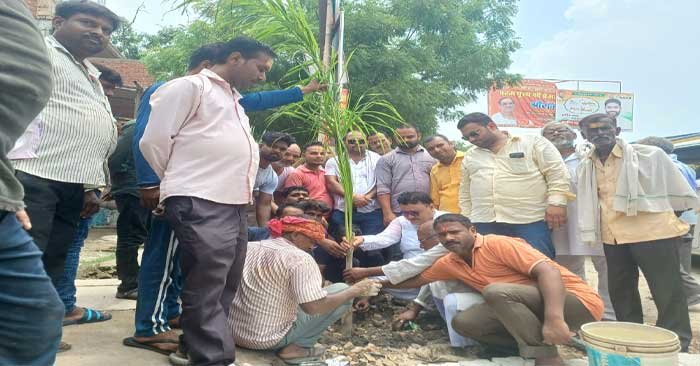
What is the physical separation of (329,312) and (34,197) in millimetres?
1678

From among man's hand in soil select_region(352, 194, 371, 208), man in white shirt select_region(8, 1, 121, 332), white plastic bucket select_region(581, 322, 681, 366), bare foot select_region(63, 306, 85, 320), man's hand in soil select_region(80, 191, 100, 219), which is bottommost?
bare foot select_region(63, 306, 85, 320)

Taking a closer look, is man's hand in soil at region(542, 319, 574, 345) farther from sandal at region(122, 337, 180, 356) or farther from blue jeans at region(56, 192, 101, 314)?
blue jeans at region(56, 192, 101, 314)

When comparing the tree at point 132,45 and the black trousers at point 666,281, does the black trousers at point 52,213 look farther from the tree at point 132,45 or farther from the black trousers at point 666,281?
the tree at point 132,45

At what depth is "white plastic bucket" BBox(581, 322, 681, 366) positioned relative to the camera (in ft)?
7.78

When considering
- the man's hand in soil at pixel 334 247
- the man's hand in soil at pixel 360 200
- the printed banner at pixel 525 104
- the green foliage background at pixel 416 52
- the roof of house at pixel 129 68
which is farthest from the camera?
the printed banner at pixel 525 104

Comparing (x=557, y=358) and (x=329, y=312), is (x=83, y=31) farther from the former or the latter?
(x=557, y=358)

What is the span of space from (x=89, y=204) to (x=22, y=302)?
1.93 m

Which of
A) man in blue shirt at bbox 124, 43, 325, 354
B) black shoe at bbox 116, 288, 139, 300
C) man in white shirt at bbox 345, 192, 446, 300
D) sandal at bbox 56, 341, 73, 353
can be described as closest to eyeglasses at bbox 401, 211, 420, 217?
man in white shirt at bbox 345, 192, 446, 300

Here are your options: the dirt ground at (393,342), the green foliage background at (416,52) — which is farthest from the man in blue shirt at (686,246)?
the green foliage background at (416,52)

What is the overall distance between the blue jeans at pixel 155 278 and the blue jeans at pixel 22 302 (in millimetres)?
1442

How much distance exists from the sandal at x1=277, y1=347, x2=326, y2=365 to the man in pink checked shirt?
552 millimetres

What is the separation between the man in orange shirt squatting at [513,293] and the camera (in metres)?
2.95

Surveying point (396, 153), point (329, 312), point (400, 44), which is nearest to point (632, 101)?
point (400, 44)

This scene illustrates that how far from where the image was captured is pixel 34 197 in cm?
239
